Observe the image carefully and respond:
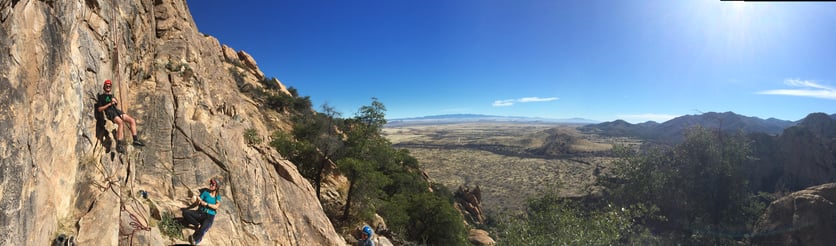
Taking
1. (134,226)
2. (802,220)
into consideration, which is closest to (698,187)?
(802,220)

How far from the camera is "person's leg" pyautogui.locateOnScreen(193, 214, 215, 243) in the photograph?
966 centimetres

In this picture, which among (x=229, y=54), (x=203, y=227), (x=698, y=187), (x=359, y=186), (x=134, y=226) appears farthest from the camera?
(x=229, y=54)

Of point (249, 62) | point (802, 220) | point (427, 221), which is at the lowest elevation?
point (427, 221)

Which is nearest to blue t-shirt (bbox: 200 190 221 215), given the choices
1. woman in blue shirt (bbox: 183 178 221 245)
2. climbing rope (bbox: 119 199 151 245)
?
woman in blue shirt (bbox: 183 178 221 245)

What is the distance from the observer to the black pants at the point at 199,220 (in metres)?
9.70

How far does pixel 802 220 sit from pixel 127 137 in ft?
133

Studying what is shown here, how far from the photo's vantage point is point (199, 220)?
10.0m

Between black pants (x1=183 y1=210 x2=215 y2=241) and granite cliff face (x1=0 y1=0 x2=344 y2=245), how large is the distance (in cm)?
33

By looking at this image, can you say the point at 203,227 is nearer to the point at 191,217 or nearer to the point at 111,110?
the point at 191,217

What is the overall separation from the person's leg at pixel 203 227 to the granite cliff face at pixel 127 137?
1.23ft

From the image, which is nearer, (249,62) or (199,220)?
(199,220)

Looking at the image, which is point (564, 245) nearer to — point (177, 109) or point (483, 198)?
point (177, 109)

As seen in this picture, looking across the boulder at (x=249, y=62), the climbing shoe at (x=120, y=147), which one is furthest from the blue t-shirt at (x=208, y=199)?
the boulder at (x=249, y=62)

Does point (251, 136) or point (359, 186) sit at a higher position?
point (251, 136)
